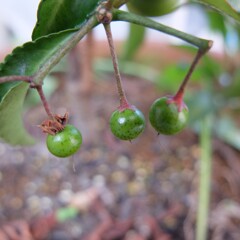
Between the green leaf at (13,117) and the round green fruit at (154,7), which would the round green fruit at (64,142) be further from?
the round green fruit at (154,7)

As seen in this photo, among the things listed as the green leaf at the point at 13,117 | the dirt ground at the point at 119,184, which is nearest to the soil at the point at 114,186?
→ the dirt ground at the point at 119,184

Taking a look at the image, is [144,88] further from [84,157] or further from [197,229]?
[197,229]

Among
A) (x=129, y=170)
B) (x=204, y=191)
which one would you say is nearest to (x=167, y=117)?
(x=204, y=191)

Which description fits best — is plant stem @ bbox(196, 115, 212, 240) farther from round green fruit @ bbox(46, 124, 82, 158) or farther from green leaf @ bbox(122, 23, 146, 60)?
round green fruit @ bbox(46, 124, 82, 158)

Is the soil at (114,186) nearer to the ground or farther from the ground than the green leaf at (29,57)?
farther from the ground

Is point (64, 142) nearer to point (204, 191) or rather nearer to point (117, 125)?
point (117, 125)

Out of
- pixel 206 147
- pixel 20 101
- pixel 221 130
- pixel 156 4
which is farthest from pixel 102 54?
pixel 20 101
